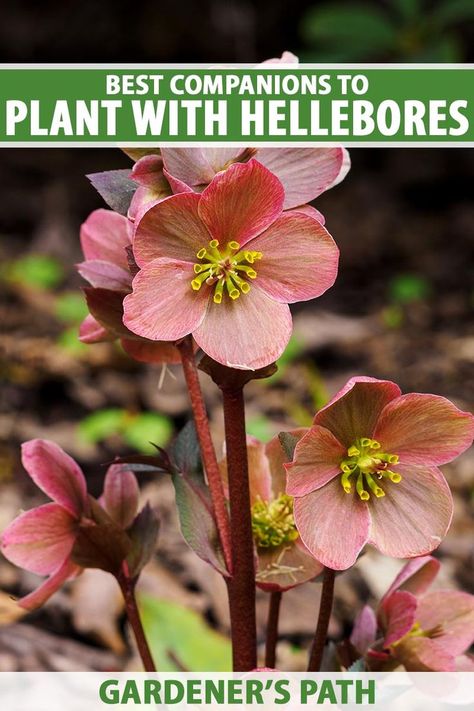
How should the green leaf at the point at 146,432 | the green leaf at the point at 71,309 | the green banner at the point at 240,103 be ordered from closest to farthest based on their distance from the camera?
the green banner at the point at 240,103 → the green leaf at the point at 146,432 → the green leaf at the point at 71,309

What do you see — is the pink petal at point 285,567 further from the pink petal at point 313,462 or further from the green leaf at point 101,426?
the green leaf at point 101,426

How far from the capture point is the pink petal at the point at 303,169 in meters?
0.68

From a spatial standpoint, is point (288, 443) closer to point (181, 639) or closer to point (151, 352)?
point (151, 352)

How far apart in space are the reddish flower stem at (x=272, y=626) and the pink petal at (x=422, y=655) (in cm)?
11

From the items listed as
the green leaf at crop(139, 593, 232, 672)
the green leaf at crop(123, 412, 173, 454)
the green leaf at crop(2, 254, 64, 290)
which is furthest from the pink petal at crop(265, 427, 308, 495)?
the green leaf at crop(2, 254, 64, 290)

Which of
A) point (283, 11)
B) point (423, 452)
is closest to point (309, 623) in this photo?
point (423, 452)

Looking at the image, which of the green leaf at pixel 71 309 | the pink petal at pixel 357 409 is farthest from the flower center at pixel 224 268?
the green leaf at pixel 71 309

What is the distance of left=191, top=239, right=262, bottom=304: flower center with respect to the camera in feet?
2.17

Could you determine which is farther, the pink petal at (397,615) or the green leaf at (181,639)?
the green leaf at (181,639)

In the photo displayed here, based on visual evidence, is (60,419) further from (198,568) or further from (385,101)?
(385,101)

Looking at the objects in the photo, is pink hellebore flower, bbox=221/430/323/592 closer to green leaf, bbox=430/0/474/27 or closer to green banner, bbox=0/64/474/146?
green banner, bbox=0/64/474/146

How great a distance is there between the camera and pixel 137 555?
0.82 metres

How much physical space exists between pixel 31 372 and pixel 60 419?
22cm

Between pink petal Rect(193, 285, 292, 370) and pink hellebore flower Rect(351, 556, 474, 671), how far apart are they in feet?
0.89
